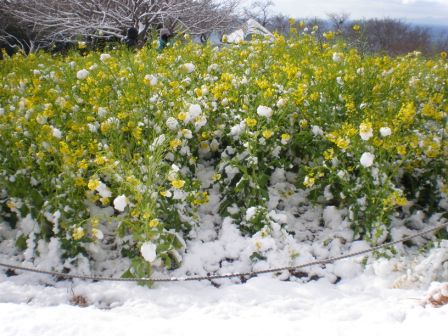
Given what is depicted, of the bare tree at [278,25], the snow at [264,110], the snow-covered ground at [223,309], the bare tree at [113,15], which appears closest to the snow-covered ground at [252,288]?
the snow-covered ground at [223,309]

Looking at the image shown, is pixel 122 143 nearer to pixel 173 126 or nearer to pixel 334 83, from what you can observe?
pixel 173 126

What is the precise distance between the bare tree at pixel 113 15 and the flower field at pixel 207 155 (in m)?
10.7

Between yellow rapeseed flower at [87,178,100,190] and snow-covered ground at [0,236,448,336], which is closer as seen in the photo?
snow-covered ground at [0,236,448,336]

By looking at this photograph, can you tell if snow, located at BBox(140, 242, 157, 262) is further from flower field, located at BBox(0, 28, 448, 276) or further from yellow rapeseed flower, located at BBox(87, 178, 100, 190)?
yellow rapeseed flower, located at BBox(87, 178, 100, 190)

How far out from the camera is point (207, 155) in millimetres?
3525

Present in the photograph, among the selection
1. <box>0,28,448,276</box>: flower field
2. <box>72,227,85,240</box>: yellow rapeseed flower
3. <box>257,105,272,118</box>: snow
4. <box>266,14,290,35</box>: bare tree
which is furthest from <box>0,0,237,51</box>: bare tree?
<box>72,227,85,240</box>: yellow rapeseed flower

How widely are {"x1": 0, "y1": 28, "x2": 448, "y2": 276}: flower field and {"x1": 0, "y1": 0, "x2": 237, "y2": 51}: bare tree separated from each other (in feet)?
35.0

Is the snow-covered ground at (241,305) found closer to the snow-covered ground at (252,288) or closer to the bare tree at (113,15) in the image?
the snow-covered ground at (252,288)

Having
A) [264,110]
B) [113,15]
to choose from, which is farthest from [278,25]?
[264,110]

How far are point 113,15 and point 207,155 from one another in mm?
13037

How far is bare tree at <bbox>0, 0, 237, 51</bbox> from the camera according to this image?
14555mm

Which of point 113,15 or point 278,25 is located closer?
point 113,15

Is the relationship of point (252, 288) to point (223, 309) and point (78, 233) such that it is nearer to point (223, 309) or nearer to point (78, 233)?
point (223, 309)

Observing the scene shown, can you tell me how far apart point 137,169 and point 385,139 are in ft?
5.27
